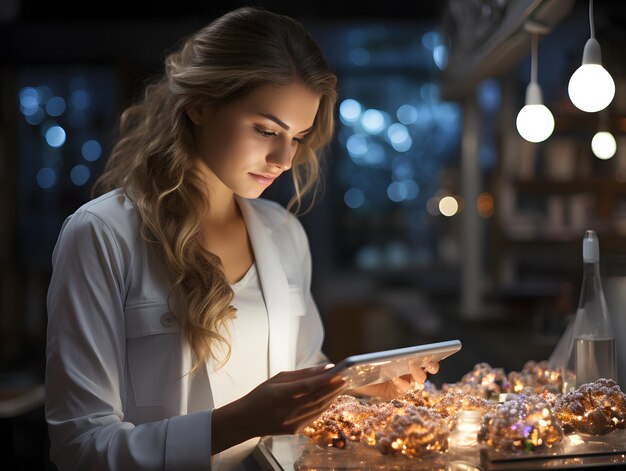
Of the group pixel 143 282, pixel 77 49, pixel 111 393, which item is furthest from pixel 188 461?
pixel 77 49

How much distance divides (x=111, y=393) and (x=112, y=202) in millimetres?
429

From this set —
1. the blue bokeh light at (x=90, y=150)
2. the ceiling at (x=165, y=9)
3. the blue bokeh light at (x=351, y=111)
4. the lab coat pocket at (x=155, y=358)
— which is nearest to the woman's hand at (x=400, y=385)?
the lab coat pocket at (x=155, y=358)

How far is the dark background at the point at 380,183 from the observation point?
4.90 m

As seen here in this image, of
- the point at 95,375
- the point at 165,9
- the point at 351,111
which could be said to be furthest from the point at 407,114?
the point at 95,375

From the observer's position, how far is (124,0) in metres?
4.95

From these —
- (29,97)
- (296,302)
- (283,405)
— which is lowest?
(283,405)

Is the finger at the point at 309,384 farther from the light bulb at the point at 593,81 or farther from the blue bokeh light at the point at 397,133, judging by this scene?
the blue bokeh light at the point at 397,133

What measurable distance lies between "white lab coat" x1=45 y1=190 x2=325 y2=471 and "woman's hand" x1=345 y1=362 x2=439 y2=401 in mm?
218

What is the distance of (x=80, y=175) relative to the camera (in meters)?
6.69

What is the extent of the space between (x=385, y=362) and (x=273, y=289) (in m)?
0.57

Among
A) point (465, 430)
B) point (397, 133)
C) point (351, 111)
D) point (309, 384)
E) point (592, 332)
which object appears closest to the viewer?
point (309, 384)

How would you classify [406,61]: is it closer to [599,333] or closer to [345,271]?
[345,271]

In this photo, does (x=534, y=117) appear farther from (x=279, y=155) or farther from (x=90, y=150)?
(x=90, y=150)

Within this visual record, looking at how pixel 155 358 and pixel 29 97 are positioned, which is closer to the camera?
pixel 155 358
